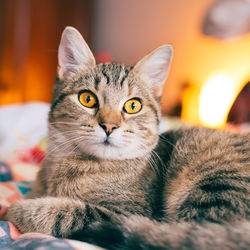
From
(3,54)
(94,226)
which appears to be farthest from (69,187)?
(3,54)

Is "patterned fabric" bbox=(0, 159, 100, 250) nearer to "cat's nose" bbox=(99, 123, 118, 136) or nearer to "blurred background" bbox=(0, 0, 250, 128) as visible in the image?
"cat's nose" bbox=(99, 123, 118, 136)

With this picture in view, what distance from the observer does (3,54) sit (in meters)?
2.93

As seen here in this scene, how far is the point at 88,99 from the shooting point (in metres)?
1.04

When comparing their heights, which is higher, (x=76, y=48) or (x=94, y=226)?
(x=76, y=48)

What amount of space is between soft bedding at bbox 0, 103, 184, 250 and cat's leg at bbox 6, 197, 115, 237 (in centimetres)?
4

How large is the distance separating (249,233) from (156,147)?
57 centimetres

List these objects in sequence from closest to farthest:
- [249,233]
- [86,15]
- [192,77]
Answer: [249,233] < [192,77] < [86,15]

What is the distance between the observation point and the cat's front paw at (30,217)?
834mm

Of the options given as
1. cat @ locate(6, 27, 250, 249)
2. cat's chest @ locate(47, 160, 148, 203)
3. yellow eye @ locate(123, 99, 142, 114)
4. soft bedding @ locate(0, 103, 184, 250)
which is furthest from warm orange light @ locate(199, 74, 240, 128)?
cat's chest @ locate(47, 160, 148, 203)

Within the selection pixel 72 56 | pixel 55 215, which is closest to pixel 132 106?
pixel 72 56

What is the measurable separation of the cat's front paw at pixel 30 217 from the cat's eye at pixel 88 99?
1.27ft

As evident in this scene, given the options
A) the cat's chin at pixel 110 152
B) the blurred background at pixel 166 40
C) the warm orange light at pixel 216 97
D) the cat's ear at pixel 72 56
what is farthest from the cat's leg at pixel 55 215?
the warm orange light at pixel 216 97

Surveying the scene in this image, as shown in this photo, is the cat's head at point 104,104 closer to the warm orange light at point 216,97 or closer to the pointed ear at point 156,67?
the pointed ear at point 156,67

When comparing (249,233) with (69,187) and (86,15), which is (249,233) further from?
(86,15)
